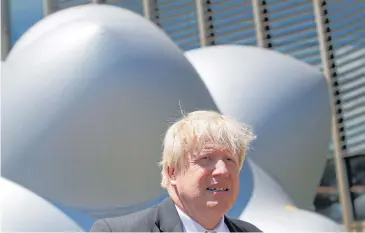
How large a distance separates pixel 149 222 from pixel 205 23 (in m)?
12.2

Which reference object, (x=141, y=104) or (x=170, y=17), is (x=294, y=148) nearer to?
(x=141, y=104)

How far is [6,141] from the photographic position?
3.25m

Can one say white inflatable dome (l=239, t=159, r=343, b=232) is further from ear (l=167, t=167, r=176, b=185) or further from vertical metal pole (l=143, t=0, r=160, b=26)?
vertical metal pole (l=143, t=0, r=160, b=26)

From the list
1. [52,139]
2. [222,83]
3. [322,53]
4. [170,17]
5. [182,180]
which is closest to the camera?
[182,180]

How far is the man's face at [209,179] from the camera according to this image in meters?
0.88

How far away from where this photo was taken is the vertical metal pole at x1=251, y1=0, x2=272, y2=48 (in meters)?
12.4

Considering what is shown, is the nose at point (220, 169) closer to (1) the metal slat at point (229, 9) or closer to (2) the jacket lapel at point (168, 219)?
(2) the jacket lapel at point (168, 219)

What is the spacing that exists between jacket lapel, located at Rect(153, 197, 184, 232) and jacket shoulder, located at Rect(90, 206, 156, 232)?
0.04 ft

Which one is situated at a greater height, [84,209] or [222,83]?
[222,83]

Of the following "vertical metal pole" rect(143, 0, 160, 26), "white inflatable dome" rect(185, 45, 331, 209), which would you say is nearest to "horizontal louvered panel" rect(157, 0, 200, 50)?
"vertical metal pole" rect(143, 0, 160, 26)

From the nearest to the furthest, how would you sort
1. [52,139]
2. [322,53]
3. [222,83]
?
[52,139] → [222,83] → [322,53]

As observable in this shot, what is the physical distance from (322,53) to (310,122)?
26.4ft

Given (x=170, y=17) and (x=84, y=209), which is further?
(x=170, y=17)

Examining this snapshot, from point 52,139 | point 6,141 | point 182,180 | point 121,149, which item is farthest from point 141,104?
point 182,180
